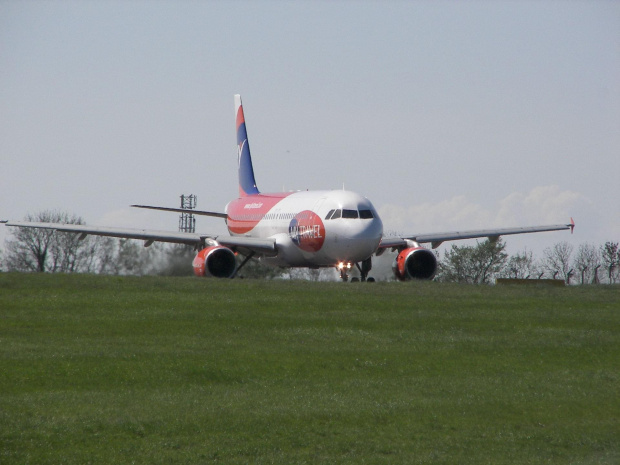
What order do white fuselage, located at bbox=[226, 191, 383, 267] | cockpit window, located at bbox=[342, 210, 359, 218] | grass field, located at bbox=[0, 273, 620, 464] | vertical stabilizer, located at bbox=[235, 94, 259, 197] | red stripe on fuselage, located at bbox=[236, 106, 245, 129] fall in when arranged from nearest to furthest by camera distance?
grass field, located at bbox=[0, 273, 620, 464] < white fuselage, located at bbox=[226, 191, 383, 267] < cockpit window, located at bbox=[342, 210, 359, 218] < vertical stabilizer, located at bbox=[235, 94, 259, 197] < red stripe on fuselage, located at bbox=[236, 106, 245, 129]

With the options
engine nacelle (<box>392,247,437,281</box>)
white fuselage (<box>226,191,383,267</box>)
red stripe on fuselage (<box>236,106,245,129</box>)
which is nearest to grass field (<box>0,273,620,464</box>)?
white fuselage (<box>226,191,383,267</box>)

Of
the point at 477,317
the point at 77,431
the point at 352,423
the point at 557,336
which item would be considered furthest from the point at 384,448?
the point at 477,317

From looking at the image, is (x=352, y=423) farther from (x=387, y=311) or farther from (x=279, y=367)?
(x=387, y=311)

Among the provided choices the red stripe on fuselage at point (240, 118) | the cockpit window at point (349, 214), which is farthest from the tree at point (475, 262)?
the cockpit window at point (349, 214)

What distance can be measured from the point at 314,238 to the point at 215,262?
156 inches

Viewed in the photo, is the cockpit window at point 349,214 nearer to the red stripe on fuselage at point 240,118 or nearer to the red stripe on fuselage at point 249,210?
the red stripe on fuselage at point 249,210

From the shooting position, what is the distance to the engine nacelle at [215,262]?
35.6m

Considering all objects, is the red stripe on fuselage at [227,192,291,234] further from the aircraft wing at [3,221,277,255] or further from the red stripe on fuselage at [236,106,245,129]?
the red stripe on fuselage at [236,106,245,129]

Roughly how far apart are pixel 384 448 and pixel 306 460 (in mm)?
1249

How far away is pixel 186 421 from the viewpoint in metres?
14.1

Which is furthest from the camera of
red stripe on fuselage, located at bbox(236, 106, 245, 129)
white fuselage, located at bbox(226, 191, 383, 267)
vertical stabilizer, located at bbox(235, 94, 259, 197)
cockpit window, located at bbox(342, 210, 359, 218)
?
red stripe on fuselage, located at bbox(236, 106, 245, 129)

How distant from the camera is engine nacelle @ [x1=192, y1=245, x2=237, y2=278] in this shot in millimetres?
35562

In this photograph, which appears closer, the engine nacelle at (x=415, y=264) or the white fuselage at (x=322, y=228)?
the white fuselage at (x=322, y=228)

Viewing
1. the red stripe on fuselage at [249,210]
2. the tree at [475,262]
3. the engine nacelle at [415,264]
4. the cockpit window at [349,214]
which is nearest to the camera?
the cockpit window at [349,214]
